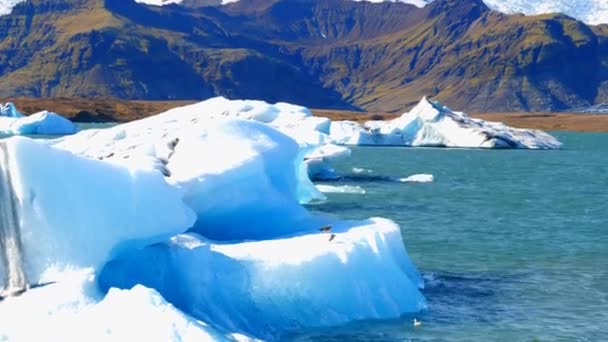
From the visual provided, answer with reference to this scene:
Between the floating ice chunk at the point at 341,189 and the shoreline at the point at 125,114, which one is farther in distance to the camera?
the shoreline at the point at 125,114

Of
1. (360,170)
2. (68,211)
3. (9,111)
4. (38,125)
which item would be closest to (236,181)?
(68,211)

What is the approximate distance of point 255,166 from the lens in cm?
1638

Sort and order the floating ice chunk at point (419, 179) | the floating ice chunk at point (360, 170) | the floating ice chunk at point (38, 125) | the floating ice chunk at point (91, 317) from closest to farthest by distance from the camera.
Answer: the floating ice chunk at point (91, 317)
the floating ice chunk at point (419, 179)
the floating ice chunk at point (360, 170)
the floating ice chunk at point (38, 125)

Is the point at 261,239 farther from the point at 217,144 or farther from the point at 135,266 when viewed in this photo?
the point at 135,266

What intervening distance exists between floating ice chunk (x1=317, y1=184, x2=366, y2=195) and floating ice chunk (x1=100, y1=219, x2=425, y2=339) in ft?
58.9

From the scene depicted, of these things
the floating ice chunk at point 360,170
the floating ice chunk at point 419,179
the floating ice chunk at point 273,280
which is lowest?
the floating ice chunk at point 360,170

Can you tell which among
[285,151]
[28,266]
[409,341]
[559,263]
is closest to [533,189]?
[559,263]

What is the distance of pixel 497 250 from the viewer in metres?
21.7

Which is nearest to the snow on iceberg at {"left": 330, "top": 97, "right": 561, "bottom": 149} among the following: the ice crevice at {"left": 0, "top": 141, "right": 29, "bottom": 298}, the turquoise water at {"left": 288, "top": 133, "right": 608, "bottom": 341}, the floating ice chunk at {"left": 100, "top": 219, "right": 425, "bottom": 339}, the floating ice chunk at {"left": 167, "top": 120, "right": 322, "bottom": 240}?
the turquoise water at {"left": 288, "top": 133, "right": 608, "bottom": 341}

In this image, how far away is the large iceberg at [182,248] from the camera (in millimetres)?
12117

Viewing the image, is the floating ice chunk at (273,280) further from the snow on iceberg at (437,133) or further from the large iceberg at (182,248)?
the snow on iceberg at (437,133)

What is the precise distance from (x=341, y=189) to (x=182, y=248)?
20410 millimetres

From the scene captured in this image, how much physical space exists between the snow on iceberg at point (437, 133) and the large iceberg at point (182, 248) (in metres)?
50.3

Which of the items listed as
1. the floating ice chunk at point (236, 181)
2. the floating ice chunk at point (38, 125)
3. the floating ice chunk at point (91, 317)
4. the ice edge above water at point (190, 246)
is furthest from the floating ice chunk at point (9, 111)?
the floating ice chunk at point (91, 317)
